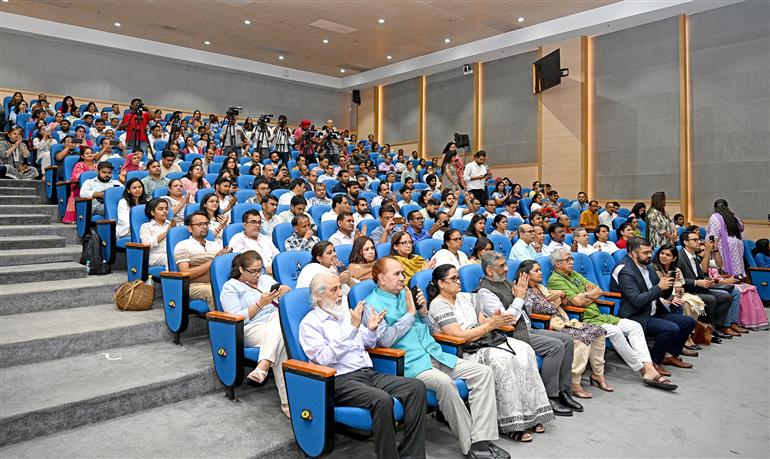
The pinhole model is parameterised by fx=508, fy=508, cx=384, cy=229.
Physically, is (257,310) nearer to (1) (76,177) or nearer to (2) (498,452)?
(2) (498,452)

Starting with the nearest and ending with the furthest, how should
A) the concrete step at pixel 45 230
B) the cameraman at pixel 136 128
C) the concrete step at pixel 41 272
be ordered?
the concrete step at pixel 41 272, the concrete step at pixel 45 230, the cameraman at pixel 136 128

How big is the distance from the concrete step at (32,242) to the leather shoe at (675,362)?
4599 millimetres

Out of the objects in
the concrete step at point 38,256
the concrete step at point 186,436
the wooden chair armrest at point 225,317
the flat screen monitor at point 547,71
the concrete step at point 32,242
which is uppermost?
the flat screen monitor at point 547,71

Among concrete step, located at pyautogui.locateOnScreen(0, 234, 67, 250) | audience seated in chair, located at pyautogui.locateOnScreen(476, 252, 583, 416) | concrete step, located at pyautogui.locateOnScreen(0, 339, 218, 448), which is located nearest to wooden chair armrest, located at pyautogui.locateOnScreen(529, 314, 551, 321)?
audience seated in chair, located at pyautogui.locateOnScreen(476, 252, 583, 416)

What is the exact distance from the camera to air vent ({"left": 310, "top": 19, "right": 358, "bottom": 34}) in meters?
9.15

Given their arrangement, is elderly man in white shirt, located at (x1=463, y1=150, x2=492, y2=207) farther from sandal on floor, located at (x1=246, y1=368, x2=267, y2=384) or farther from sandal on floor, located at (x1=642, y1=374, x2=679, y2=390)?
sandal on floor, located at (x1=246, y1=368, x2=267, y2=384)

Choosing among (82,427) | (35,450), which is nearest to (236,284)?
(82,427)

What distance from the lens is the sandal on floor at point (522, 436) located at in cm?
238

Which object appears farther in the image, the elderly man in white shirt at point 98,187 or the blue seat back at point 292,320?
the elderly man in white shirt at point 98,187

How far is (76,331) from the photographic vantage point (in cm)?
259

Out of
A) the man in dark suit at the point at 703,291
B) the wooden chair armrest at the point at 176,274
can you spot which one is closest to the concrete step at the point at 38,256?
the wooden chair armrest at the point at 176,274

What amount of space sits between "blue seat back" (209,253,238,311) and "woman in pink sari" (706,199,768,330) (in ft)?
14.7

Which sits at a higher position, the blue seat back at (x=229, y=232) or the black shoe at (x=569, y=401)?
the blue seat back at (x=229, y=232)

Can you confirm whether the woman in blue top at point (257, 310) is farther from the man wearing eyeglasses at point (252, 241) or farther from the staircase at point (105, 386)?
the man wearing eyeglasses at point (252, 241)
